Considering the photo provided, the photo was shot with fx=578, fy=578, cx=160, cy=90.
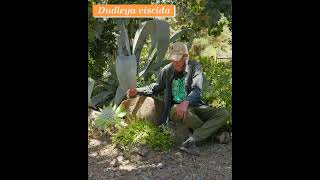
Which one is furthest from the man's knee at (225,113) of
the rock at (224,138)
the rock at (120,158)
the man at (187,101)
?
the rock at (120,158)

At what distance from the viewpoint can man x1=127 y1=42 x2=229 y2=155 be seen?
11.6 ft

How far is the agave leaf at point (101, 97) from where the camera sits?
139 inches

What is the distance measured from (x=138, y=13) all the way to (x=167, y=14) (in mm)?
177

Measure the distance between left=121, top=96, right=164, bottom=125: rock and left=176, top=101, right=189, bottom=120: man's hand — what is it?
119mm

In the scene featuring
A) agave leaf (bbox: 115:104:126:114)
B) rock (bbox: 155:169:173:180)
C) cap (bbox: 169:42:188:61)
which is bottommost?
rock (bbox: 155:169:173:180)

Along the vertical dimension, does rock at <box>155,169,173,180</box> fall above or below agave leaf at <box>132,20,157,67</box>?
below

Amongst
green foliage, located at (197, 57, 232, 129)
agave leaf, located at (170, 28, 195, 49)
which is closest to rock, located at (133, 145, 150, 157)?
green foliage, located at (197, 57, 232, 129)

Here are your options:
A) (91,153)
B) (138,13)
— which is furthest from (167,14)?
(91,153)

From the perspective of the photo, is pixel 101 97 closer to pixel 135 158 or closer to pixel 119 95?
pixel 119 95

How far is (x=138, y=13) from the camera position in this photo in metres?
3.47

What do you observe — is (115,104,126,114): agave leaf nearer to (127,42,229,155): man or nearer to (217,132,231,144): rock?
(127,42,229,155): man
